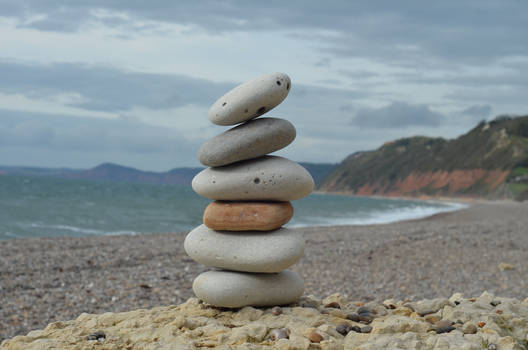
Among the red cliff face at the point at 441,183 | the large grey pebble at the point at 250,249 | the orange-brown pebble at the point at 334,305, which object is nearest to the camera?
the large grey pebble at the point at 250,249

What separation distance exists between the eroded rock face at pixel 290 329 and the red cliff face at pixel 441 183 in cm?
8792

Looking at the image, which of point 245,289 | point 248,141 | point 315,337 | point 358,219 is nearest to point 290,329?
point 315,337

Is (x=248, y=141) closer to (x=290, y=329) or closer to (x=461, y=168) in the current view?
(x=290, y=329)

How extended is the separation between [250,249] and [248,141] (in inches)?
53.3

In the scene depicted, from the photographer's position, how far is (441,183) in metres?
104

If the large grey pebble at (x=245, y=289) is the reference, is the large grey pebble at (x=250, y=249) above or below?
above

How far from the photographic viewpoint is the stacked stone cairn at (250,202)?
21.3ft

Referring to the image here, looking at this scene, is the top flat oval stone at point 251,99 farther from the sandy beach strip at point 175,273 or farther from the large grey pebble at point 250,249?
the sandy beach strip at point 175,273

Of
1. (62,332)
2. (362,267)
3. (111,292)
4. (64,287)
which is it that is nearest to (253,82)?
(62,332)

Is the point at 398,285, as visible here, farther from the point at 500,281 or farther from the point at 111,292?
the point at 111,292

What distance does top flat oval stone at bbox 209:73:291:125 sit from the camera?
6.52 m

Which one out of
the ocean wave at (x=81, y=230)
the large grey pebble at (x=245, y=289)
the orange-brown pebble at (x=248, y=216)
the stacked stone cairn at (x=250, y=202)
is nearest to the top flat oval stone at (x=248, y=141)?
the stacked stone cairn at (x=250, y=202)

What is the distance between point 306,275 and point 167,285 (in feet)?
11.0

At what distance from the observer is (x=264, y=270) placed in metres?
6.48
